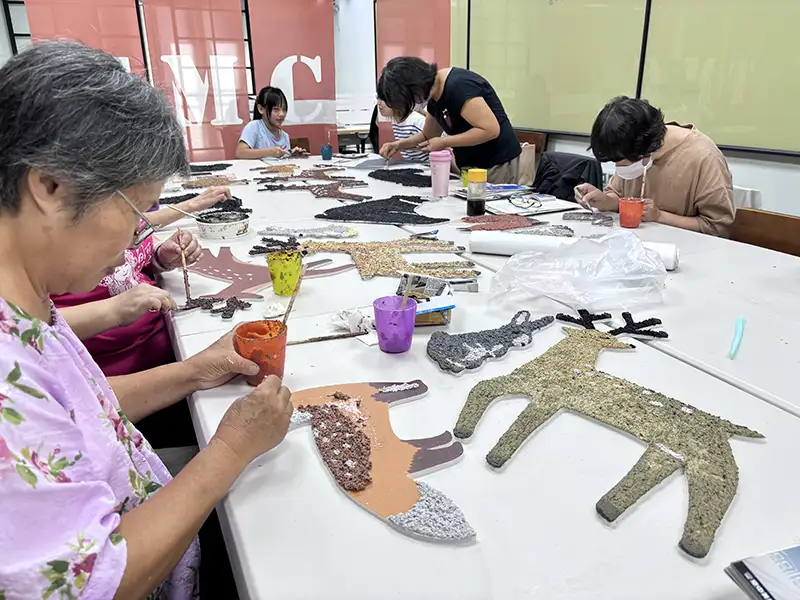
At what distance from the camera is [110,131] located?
2.29ft

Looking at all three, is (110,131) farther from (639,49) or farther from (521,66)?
(521,66)

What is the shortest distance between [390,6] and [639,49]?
12.4ft

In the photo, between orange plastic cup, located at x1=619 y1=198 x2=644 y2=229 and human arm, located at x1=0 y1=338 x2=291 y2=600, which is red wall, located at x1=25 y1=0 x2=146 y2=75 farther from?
human arm, located at x1=0 y1=338 x2=291 y2=600

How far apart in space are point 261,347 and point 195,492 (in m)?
0.36

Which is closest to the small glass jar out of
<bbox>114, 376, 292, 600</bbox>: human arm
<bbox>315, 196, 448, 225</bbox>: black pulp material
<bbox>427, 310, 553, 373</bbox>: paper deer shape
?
<bbox>315, 196, 448, 225</bbox>: black pulp material

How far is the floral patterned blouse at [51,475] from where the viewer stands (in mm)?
543

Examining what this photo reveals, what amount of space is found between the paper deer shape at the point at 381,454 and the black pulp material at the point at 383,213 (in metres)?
1.31

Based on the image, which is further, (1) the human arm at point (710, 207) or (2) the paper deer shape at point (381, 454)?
Result: (1) the human arm at point (710, 207)

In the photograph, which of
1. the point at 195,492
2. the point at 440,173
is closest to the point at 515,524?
the point at 195,492

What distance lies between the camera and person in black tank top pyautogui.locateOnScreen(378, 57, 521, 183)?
3.10 metres

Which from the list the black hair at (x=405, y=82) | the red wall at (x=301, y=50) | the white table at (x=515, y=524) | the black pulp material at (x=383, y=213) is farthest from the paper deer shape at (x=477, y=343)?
the red wall at (x=301, y=50)

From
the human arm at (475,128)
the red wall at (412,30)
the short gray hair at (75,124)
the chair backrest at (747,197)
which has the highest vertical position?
the red wall at (412,30)

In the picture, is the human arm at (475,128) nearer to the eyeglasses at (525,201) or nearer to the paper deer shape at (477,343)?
the eyeglasses at (525,201)


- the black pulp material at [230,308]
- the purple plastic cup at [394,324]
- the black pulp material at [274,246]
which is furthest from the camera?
the black pulp material at [274,246]
